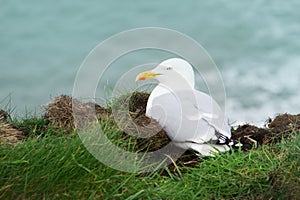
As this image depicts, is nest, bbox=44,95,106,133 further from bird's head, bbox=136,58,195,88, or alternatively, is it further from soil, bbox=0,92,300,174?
bird's head, bbox=136,58,195,88

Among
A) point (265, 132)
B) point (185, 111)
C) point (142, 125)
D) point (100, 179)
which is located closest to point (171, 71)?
point (185, 111)

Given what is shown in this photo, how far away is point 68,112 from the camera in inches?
263

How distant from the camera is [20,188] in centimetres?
374

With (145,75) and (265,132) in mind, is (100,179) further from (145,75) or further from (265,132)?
(265,132)

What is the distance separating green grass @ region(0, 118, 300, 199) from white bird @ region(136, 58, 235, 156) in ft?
2.57

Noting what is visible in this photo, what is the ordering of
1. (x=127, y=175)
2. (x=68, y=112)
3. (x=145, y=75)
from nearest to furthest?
(x=127, y=175) < (x=145, y=75) < (x=68, y=112)

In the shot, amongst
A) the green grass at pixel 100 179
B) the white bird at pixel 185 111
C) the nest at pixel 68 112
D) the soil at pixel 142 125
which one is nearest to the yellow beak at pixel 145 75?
the white bird at pixel 185 111

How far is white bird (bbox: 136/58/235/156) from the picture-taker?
5.88m

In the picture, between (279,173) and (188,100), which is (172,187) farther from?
(188,100)

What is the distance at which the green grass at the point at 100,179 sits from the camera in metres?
3.76

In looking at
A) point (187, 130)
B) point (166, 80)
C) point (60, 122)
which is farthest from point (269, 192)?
point (60, 122)

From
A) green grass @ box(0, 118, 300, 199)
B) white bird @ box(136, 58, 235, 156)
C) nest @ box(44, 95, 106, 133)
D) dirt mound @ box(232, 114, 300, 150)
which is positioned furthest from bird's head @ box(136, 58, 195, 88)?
green grass @ box(0, 118, 300, 199)

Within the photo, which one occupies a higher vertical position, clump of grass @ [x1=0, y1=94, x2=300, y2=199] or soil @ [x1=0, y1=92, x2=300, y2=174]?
soil @ [x1=0, y1=92, x2=300, y2=174]

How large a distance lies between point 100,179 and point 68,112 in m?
2.88
